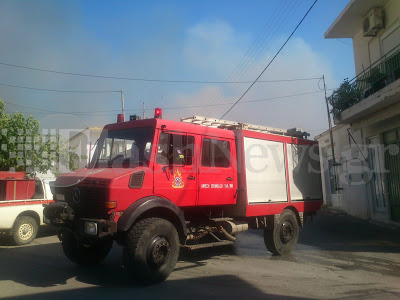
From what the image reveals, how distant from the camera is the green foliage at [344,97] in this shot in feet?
39.8

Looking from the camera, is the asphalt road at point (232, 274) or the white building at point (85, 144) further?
the white building at point (85, 144)

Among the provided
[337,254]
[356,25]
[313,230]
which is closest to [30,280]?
[337,254]

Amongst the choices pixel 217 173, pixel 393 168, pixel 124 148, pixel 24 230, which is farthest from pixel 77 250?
pixel 393 168

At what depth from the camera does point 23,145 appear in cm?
1197

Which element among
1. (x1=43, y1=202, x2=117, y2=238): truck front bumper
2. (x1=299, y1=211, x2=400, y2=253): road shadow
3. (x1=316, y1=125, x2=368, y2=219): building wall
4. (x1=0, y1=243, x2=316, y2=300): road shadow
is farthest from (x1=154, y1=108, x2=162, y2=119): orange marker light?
(x1=316, y1=125, x2=368, y2=219): building wall

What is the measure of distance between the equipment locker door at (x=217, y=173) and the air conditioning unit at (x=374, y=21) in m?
8.37

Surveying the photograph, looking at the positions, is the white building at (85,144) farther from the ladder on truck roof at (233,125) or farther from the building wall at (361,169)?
the building wall at (361,169)

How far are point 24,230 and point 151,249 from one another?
5730mm

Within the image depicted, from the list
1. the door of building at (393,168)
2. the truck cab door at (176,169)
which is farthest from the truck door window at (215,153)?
the door of building at (393,168)

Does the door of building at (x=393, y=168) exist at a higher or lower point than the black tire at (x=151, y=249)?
higher

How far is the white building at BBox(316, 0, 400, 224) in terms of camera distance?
36.2ft

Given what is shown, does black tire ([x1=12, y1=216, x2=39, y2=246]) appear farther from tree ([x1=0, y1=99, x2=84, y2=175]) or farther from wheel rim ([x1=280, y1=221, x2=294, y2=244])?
wheel rim ([x1=280, y1=221, x2=294, y2=244])

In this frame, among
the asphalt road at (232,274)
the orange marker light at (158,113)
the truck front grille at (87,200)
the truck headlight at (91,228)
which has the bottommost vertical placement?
the asphalt road at (232,274)

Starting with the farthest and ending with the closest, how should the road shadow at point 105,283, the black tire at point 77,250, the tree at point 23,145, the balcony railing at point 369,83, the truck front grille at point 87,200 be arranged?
the tree at point 23,145
the balcony railing at point 369,83
the black tire at point 77,250
the truck front grille at point 87,200
the road shadow at point 105,283
